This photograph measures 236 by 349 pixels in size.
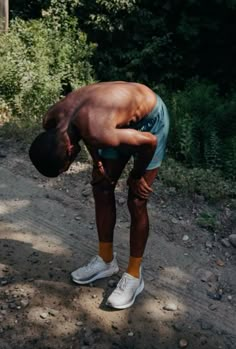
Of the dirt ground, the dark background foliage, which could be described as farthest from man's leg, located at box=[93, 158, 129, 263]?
the dark background foliage

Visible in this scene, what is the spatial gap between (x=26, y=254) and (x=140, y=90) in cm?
153

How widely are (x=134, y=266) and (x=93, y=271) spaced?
292 millimetres

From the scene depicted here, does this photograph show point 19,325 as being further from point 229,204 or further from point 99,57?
point 99,57

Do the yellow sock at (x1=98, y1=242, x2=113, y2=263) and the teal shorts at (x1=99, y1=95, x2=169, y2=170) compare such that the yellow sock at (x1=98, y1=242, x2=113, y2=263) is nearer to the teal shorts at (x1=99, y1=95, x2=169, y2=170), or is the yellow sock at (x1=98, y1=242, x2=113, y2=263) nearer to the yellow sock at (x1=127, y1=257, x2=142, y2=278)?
the yellow sock at (x1=127, y1=257, x2=142, y2=278)

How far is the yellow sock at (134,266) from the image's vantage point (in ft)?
10.4

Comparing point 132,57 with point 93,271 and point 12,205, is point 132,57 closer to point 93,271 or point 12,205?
point 12,205

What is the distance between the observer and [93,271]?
3316 mm

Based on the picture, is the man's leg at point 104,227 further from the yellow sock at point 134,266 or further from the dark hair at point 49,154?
the dark hair at point 49,154

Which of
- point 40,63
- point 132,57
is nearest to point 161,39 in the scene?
point 132,57

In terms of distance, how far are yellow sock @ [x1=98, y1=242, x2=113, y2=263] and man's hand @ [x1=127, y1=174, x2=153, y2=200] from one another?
52cm

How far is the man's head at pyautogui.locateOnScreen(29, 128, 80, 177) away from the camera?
247 centimetres

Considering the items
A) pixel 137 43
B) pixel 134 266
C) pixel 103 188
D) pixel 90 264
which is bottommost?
pixel 137 43

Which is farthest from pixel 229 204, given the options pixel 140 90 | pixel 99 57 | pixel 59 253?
pixel 99 57

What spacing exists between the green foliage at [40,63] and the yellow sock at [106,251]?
277 cm
